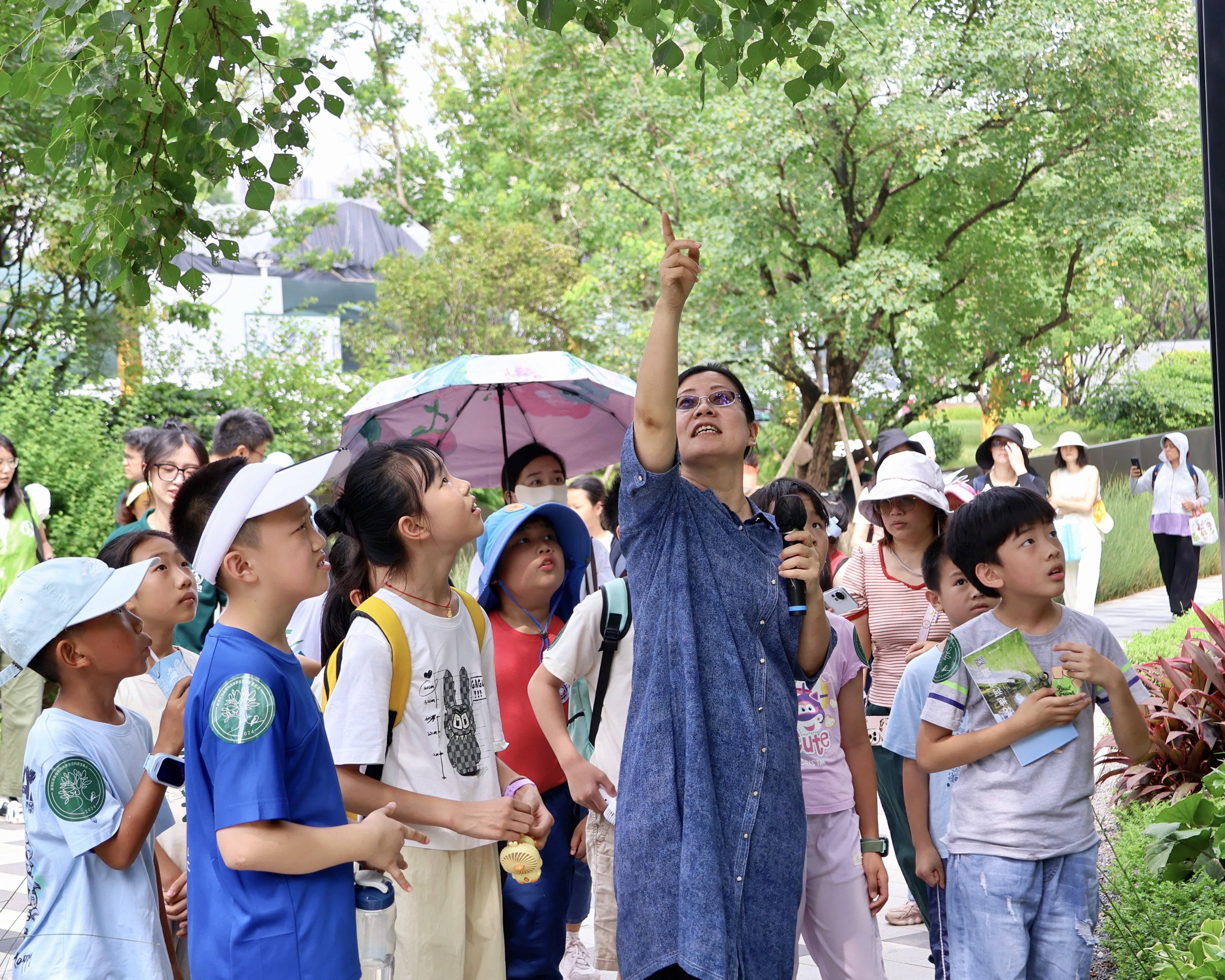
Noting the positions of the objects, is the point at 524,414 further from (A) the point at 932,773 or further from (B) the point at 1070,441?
(B) the point at 1070,441

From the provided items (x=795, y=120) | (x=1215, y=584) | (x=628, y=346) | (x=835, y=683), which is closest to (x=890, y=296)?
(x=795, y=120)

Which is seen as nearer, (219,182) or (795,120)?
(219,182)

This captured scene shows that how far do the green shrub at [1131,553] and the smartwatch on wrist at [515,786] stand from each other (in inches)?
493

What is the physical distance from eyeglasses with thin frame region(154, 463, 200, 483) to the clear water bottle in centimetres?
344

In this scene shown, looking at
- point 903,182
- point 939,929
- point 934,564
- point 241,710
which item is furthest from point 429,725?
point 903,182

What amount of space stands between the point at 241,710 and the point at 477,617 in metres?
1.05

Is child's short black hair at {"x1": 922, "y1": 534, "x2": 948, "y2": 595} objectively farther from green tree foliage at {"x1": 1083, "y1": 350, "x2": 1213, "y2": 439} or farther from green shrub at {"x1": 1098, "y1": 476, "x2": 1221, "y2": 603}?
green tree foliage at {"x1": 1083, "y1": 350, "x2": 1213, "y2": 439}

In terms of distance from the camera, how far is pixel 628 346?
17688mm

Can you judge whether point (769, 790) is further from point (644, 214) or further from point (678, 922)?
point (644, 214)

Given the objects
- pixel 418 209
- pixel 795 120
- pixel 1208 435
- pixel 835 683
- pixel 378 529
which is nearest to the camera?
pixel 378 529

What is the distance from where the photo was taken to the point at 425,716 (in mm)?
3006

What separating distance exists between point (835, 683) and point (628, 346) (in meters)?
14.1

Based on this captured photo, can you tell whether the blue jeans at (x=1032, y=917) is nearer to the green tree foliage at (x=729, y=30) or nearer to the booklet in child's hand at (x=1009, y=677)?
the booklet in child's hand at (x=1009, y=677)

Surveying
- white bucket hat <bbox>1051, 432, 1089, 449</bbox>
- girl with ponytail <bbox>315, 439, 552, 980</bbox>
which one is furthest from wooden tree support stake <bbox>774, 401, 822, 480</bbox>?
girl with ponytail <bbox>315, 439, 552, 980</bbox>
